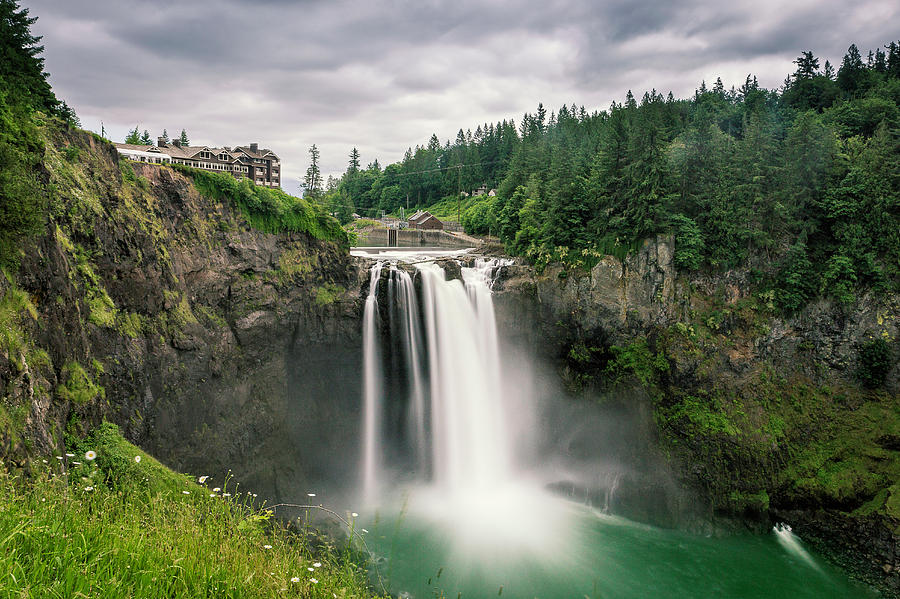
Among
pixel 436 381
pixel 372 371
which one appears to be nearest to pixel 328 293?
pixel 372 371

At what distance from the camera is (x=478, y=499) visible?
802 inches

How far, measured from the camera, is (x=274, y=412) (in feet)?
68.7

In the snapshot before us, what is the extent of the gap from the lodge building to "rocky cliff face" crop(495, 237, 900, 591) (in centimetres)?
1702

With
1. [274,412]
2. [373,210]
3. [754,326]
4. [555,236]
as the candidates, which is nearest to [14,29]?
[274,412]

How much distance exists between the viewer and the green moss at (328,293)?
893 inches

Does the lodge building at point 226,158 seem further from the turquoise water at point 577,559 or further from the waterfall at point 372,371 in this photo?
the turquoise water at point 577,559

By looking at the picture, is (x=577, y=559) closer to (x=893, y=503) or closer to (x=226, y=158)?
(x=893, y=503)

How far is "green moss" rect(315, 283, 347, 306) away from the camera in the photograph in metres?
22.7

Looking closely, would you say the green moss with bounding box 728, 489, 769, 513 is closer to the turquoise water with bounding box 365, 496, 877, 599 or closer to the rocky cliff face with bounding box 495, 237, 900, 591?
the rocky cliff face with bounding box 495, 237, 900, 591

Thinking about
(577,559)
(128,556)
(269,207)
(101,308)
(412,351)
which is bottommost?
(577,559)

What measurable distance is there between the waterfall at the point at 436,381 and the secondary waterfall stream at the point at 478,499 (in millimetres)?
48

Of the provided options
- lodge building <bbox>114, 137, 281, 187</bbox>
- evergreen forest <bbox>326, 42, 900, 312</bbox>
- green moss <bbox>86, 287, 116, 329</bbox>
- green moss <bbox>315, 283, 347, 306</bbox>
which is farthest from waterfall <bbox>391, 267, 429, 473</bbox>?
green moss <bbox>86, 287, 116, 329</bbox>

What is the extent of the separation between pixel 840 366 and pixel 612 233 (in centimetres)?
1130

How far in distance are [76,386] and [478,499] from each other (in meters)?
14.6
